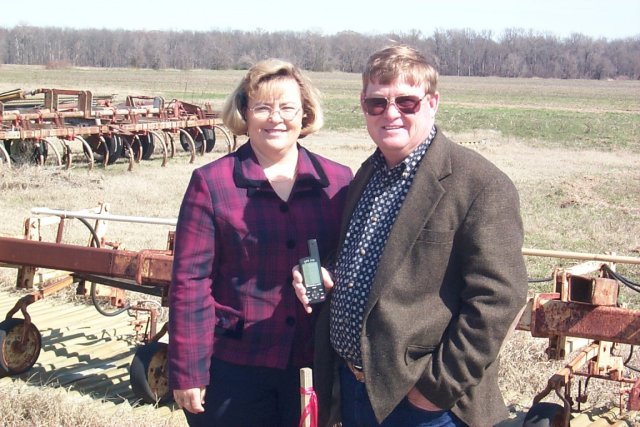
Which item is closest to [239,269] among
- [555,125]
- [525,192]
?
[525,192]

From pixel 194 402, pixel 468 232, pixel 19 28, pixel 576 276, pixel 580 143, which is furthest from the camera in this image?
pixel 19 28

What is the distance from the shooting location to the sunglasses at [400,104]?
7.52 ft

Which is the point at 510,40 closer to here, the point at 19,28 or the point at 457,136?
the point at 19,28

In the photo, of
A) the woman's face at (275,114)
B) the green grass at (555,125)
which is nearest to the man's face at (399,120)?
the woman's face at (275,114)

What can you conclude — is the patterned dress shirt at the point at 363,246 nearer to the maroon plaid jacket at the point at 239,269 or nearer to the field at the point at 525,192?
the maroon plaid jacket at the point at 239,269

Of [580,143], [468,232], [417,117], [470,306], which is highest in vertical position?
[417,117]

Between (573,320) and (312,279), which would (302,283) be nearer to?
(312,279)

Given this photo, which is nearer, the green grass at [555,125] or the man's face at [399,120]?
the man's face at [399,120]

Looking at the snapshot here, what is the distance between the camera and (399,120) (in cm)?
230

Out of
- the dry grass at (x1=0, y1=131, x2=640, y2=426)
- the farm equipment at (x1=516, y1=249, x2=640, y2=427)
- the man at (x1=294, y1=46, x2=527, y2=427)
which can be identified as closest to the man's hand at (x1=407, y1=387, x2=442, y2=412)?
the man at (x1=294, y1=46, x2=527, y2=427)

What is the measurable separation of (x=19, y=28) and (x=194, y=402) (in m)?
136

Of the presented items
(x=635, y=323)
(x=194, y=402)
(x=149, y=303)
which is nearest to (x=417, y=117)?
(x=194, y=402)

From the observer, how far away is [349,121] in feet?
108

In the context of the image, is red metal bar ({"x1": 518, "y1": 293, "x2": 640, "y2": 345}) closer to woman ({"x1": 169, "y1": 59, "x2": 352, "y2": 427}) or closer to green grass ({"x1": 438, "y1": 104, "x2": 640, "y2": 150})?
woman ({"x1": 169, "y1": 59, "x2": 352, "y2": 427})
